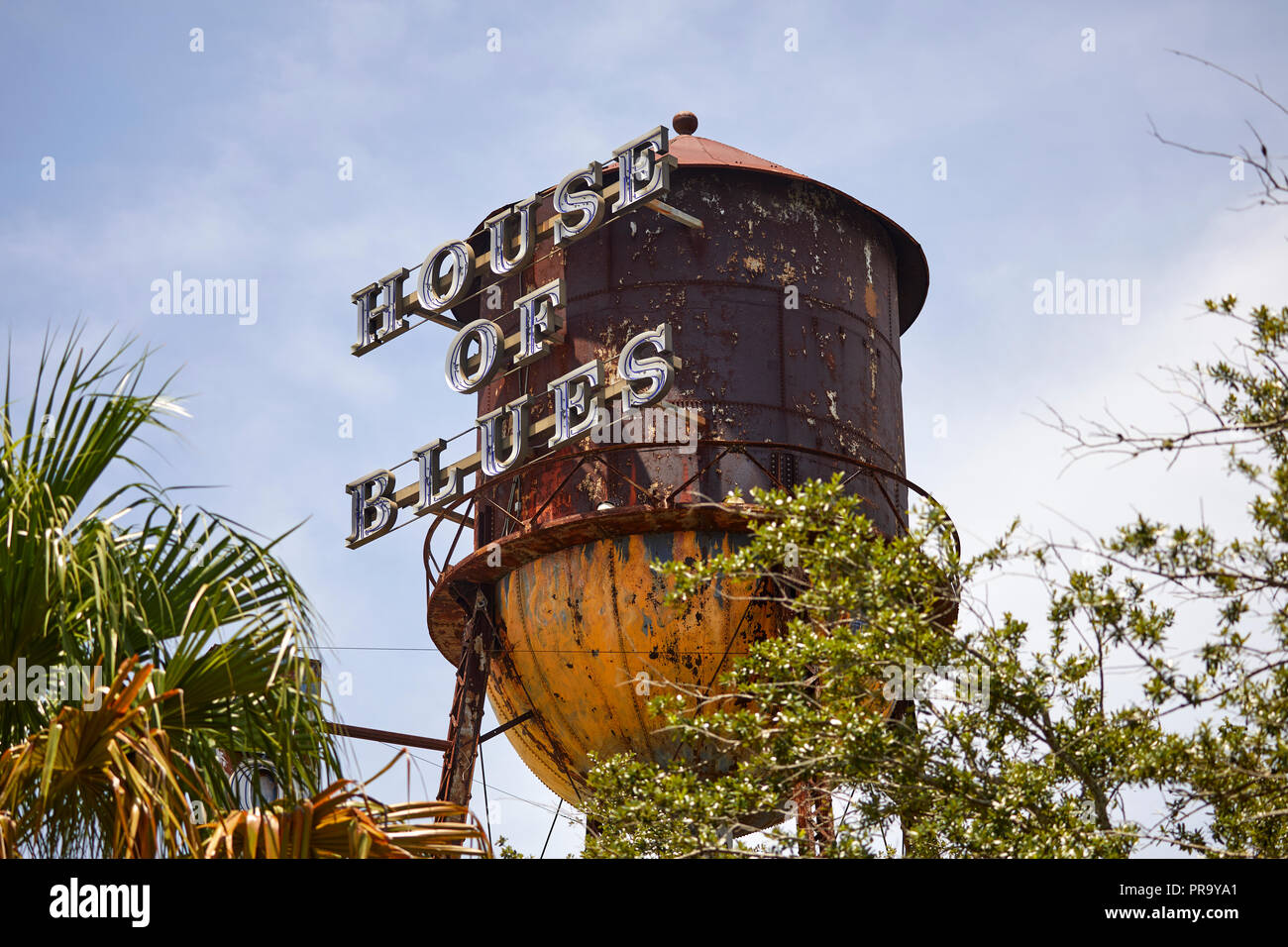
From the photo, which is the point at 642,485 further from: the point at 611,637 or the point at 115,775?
the point at 115,775

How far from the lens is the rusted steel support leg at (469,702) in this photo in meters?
19.8

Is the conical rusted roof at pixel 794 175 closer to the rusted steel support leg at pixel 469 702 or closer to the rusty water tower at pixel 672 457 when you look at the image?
the rusty water tower at pixel 672 457

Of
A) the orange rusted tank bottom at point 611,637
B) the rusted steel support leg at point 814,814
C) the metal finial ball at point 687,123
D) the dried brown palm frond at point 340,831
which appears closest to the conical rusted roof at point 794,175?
the metal finial ball at point 687,123

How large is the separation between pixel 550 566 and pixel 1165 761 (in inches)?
389

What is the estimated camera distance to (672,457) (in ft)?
64.5

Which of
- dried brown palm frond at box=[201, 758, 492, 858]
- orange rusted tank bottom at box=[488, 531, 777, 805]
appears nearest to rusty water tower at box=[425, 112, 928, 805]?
orange rusted tank bottom at box=[488, 531, 777, 805]

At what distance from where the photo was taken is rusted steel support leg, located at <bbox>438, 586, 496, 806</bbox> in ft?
65.1

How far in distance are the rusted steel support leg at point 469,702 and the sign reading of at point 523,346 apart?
5.61ft
